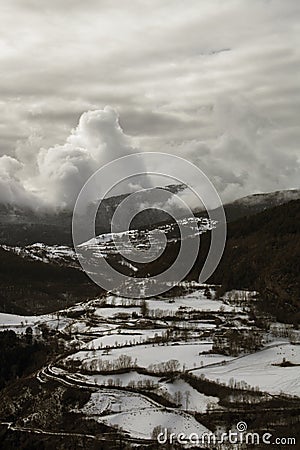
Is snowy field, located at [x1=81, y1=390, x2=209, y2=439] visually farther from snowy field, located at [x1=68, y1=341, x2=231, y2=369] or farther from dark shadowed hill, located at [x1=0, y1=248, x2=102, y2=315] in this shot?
dark shadowed hill, located at [x1=0, y1=248, x2=102, y2=315]

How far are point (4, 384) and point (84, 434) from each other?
21.1 meters

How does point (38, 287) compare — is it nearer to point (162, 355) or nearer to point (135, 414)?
point (162, 355)

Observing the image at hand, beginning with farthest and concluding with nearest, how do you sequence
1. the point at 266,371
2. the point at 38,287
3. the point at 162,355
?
the point at 38,287, the point at 162,355, the point at 266,371

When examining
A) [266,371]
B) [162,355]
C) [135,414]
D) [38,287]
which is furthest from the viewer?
[38,287]

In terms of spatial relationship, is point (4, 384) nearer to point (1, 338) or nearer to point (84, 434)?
point (1, 338)

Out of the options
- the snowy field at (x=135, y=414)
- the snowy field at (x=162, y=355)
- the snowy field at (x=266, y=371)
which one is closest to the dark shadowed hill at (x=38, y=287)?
the snowy field at (x=162, y=355)

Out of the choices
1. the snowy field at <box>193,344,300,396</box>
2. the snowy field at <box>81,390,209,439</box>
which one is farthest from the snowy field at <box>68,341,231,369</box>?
the snowy field at <box>81,390,209,439</box>

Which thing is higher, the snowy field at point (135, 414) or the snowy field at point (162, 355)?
the snowy field at point (162, 355)

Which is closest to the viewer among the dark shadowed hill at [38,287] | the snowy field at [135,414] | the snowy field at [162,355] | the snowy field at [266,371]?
the snowy field at [135,414]

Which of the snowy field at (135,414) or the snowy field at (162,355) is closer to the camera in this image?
the snowy field at (135,414)

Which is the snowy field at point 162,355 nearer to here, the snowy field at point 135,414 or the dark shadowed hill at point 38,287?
the snowy field at point 135,414

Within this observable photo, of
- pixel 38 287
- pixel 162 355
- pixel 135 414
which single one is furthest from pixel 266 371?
pixel 38 287

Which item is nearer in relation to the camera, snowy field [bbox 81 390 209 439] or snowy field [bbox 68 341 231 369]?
snowy field [bbox 81 390 209 439]

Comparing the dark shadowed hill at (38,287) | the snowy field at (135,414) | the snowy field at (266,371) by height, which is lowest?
the snowy field at (135,414)
